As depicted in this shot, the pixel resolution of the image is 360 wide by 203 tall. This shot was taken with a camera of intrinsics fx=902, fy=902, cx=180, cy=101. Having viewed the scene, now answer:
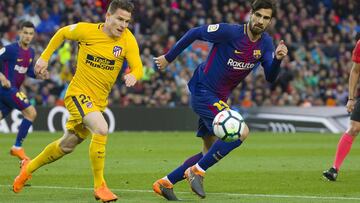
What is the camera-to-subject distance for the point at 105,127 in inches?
382

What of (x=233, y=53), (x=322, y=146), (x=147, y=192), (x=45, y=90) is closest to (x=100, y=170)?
(x=147, y=192)

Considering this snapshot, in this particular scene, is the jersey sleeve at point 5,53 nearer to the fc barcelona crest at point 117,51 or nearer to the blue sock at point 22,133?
the blue sock at point 22,133

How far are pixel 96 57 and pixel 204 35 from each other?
1240mm

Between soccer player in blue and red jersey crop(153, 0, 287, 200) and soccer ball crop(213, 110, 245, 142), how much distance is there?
23cm

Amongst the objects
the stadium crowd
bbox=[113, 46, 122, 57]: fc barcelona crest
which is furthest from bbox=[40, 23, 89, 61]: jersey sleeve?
the stadium crowd

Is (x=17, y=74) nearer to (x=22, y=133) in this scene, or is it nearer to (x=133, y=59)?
(x=22, y=133)

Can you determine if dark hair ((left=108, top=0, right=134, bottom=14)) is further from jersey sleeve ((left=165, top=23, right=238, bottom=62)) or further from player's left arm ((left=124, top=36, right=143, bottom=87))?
jersey sleeve ((left=165, top=23, right=238, bottom=62))

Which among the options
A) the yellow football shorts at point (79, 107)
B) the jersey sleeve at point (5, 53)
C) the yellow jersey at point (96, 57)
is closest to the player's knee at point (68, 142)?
the yellow football shorts at point (79, 107)

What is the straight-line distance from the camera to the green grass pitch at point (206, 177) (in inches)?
404

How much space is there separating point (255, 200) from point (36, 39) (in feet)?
56.8

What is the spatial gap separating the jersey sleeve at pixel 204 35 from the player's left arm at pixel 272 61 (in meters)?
0.45

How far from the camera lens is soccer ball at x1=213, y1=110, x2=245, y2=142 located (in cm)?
958

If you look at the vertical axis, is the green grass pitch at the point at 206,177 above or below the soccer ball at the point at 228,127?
below

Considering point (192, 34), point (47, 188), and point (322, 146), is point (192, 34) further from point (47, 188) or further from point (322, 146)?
point (322, 146)
